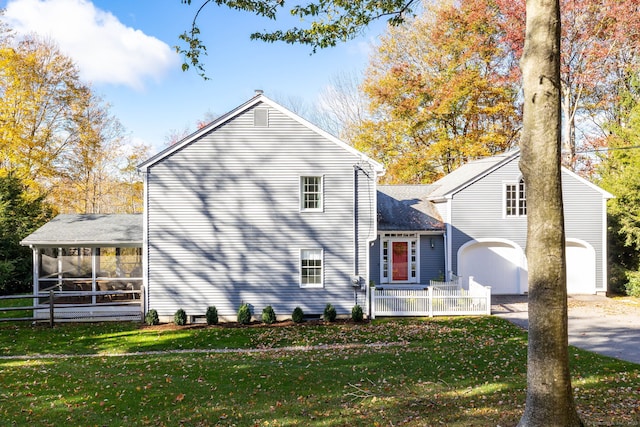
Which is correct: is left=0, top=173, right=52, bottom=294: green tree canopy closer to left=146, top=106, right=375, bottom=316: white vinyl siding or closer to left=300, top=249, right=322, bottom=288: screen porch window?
left=146, top=106, right=375, bottom=316: white vinyl siding

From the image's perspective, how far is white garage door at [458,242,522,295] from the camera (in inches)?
774

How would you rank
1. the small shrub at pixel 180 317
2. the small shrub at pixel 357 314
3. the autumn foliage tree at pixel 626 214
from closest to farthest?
the small shrub at pixel 180 317
the small shrub at pixel 357 314
the autumn foliage tree at pixel 626 214

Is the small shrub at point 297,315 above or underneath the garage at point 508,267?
underneath

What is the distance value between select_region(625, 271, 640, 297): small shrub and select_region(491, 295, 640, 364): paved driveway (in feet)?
3.14

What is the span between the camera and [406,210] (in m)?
20.7

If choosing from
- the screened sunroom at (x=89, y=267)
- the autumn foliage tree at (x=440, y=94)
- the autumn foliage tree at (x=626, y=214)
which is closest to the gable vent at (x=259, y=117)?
the screened sunroom at (x=89, y=267)

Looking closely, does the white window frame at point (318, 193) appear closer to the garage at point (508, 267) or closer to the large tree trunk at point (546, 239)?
the garage at point (508, 267)

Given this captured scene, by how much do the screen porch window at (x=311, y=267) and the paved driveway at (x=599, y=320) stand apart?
22.4 ft

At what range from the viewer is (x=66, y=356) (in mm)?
11797

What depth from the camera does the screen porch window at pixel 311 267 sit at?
1606 centimetres

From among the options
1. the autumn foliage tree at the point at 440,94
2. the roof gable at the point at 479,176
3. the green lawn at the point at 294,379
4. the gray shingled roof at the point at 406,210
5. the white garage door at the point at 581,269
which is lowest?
the green lawn at the point at 294,379

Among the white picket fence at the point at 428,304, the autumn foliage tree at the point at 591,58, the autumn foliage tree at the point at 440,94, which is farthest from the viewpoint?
the autumn foliage tree at the point at 440,94

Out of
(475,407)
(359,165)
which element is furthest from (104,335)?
(475,407)

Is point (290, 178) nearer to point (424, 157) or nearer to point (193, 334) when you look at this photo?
point (193, 334)
